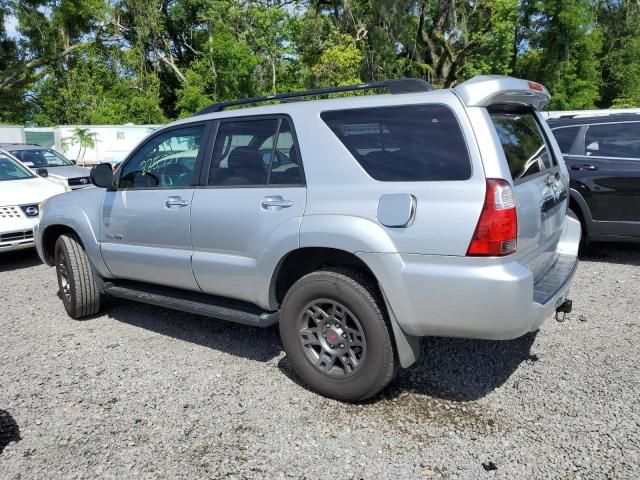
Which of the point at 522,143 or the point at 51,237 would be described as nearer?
the point at 522,143

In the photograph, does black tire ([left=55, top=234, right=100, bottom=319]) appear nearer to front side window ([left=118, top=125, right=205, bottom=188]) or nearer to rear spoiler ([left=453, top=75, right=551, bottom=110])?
front side window ([left=118, top=125, right=205, bottom=188])

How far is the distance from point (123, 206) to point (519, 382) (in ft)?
10.8

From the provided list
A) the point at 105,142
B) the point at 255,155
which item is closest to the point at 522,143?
the point at 255,155

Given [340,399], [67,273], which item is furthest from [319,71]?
[340,399]

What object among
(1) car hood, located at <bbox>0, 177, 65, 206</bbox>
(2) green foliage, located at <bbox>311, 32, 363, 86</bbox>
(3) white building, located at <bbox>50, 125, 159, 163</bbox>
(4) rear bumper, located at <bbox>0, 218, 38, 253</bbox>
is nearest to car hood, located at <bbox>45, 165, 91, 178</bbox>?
(1) car hood, located at <bbox>0, 177, 65, 206</bbox>

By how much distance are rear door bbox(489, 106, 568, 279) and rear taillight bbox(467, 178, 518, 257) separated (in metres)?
0.14

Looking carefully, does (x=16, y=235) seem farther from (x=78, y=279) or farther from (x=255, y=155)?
(x=255, y=155)

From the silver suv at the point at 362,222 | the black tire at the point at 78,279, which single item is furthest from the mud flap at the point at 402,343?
the black tire at the point at 78,279

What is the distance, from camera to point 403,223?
9.57 ft

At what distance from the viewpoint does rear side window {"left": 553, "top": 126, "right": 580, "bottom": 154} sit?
671cm

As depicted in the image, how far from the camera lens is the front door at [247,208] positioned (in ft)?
11.2

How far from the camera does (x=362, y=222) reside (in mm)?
3057

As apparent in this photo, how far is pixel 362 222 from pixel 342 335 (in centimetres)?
73

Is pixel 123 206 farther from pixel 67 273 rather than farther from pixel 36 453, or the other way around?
pixel 36 453
